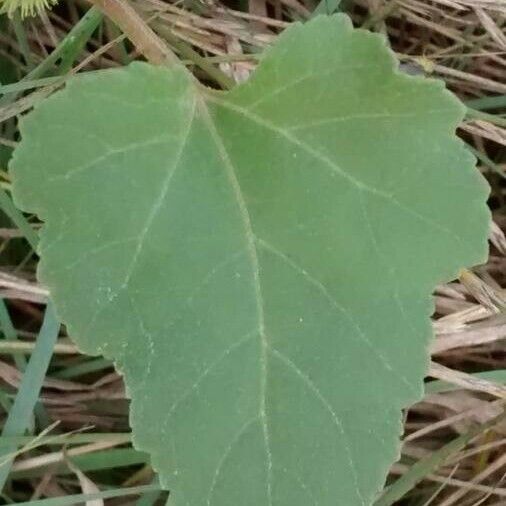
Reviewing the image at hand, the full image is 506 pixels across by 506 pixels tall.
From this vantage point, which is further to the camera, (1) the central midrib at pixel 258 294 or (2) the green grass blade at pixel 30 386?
(2) the green grass blade at pixel 30 386

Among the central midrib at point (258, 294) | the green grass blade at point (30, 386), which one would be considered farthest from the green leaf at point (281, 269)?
the green grass blade at point (30, 386)

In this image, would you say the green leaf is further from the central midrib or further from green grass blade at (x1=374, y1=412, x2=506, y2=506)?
green grass blade at (x1=374, y1=412, x2=506, y2=506)

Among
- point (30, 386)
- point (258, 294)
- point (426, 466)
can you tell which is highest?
point (258, 294)

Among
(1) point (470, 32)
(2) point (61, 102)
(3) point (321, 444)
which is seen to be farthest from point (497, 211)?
(2) point (61, 102)

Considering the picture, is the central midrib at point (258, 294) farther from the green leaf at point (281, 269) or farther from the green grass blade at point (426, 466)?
the green grass blade at point (426, 466)

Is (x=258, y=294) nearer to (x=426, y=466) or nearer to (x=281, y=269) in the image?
(x=281, y=269)

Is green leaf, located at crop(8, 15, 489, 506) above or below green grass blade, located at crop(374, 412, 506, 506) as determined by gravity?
above

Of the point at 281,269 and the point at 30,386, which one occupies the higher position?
the point at 281,269

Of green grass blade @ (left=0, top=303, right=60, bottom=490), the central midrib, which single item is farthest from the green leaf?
green grass blade @ (left=0, top=303, right=60, bottom=490)

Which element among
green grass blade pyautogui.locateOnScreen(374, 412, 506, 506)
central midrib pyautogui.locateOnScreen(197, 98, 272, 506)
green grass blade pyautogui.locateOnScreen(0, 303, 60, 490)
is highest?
central midrib pyautogui.locateOnScreen(197, 98, 272, 506)

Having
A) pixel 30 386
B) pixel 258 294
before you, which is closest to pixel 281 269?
pixel 258 294
